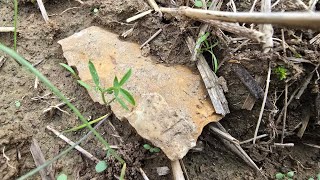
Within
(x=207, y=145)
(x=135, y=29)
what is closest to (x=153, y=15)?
(x=135, y=29)

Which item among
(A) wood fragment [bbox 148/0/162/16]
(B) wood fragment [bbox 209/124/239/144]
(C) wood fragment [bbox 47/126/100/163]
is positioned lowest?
(C) wood fragment [bbox 47/126/100/163]

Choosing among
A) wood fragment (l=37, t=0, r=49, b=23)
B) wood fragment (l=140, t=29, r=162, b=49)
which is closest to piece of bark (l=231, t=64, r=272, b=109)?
wood fragment (l=140, t=29, r=162, b=49)

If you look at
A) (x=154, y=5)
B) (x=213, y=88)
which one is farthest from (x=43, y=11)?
(x=213, y=88)

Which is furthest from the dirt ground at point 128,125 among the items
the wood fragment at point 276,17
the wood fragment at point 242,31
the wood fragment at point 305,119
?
the wood fragment at point 276,17

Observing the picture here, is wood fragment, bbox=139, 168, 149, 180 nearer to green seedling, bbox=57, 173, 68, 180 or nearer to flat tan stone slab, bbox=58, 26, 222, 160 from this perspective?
flat tan stone slab, bbox=58, 26, 222, 160

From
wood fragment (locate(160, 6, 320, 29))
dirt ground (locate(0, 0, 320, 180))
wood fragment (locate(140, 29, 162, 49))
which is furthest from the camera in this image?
wood fragment (locate(140, 29, 162, 49))

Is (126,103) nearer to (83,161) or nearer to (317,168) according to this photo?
(83,161)

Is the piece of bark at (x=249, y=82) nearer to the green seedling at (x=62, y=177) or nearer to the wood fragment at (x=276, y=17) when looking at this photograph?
the wood fragment at (x=276, y=17)
